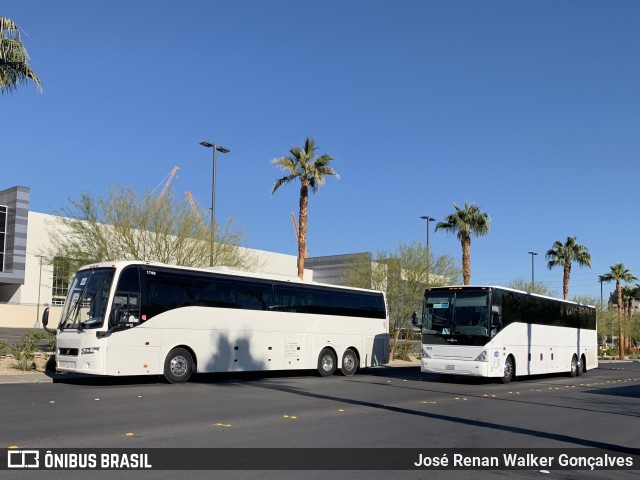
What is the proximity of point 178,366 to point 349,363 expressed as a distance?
829 centimetres

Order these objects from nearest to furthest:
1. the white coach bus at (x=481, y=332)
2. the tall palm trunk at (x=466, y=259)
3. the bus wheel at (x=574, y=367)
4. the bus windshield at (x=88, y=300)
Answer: the bus windshield at (x=88, y=300) → the white coach bus at (x=481, y=332) → the bus wheel at (x=574, y=367) → the tall palm trunk at (x=466, y=259)

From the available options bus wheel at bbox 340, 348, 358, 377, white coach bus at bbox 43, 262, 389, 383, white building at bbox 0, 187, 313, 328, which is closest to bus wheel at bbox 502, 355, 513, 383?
white coach bus at bbox 43, 262, 389, 383

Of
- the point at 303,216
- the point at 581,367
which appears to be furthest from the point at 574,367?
the point at 303,216

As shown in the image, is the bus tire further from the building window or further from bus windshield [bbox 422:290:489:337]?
the building window

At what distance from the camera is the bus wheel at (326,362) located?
82.3ft

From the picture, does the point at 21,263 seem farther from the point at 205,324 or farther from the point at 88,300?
the point at 88,300

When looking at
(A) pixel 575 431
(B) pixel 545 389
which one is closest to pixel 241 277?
(B) pixel 545 389


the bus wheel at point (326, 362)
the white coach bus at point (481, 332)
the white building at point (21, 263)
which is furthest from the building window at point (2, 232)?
the white coach bus at point (481, 332)

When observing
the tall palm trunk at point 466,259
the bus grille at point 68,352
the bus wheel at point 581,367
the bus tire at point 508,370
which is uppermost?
the tall palm trunk at point 466,259

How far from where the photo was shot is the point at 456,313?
76.4 feet

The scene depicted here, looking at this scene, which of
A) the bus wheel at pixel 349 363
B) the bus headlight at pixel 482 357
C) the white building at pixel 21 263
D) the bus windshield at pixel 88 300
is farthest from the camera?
the white building at pixel 21 263

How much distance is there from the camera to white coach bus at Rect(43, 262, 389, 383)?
18312mm

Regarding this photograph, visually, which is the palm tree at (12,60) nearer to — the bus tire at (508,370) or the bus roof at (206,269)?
the bus roof at (206,269)

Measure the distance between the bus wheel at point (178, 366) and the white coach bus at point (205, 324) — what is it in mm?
30
